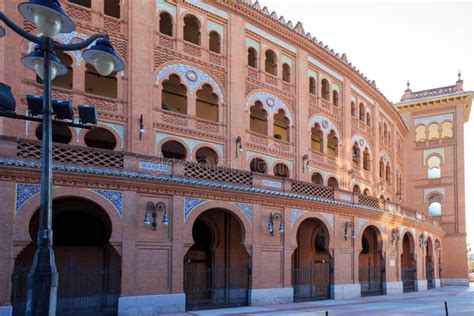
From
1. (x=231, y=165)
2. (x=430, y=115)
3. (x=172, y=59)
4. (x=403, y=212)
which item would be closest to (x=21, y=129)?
(x=172, y=59)

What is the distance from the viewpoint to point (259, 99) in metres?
26.6

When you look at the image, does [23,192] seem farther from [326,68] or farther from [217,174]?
[326,68]

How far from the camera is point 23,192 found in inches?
615

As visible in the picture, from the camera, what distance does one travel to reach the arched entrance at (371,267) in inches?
1185

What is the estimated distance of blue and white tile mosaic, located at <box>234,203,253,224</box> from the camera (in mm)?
21531

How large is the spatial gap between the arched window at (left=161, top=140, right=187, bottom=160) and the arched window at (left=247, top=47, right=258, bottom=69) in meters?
6.69

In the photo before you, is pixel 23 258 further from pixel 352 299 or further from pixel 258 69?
pixel 352 299

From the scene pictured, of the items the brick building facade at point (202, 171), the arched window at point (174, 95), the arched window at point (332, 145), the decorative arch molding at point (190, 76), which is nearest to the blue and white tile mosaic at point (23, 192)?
the brick building facade at point (202, 171)

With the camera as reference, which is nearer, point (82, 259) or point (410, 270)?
point (82, 259)

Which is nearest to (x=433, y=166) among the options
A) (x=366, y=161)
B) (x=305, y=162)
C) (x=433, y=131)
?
(x=433, y=131)

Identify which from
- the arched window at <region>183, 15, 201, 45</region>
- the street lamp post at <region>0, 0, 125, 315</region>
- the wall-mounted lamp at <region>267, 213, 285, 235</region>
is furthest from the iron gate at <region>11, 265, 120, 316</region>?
the arched window at <region>183, 15, 201, 45</region>

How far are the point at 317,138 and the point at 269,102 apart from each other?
6.16m

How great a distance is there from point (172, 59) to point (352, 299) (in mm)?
15347

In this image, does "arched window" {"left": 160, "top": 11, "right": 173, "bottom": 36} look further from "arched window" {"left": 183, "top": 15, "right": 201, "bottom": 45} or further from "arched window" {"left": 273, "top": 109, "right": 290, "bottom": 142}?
"arched window" {"left": 273, "top": 109, "right": 290, "bottom": 142}
